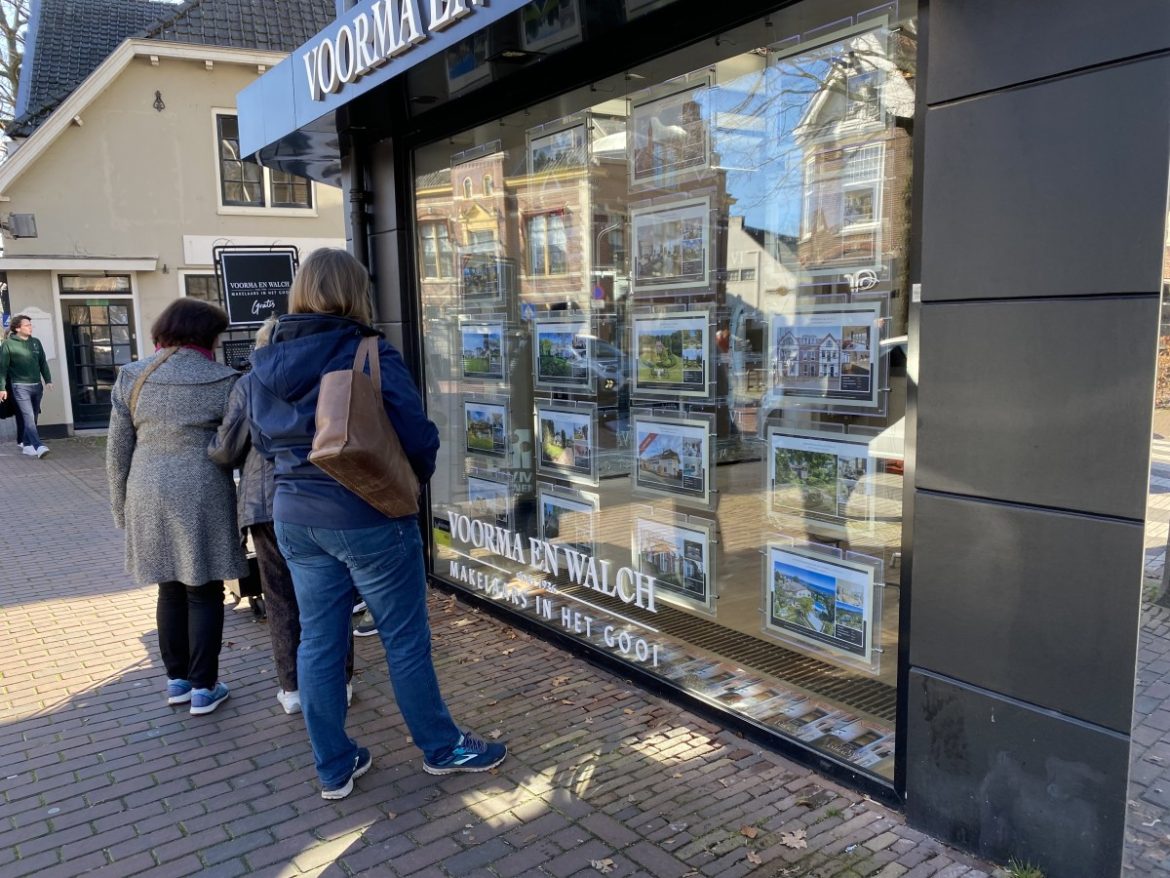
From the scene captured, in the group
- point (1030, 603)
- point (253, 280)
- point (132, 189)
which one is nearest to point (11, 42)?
point (132, 189)

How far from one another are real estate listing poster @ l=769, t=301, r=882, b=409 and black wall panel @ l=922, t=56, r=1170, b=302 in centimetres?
61

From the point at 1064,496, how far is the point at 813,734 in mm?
1570

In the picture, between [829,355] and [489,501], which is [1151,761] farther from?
[489,501]

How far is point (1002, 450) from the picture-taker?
2537mm

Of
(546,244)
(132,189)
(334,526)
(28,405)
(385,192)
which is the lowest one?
(28,405)

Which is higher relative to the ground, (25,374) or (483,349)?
(483,349)

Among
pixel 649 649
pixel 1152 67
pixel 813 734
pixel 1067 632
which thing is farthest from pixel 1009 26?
pixel 649 649

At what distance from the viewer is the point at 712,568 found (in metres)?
4.14

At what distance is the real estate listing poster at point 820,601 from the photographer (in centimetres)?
342

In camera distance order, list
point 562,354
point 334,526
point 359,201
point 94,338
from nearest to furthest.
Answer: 1. point 334,526
2. point 562,354
3. point 359,201
4. point 94,338

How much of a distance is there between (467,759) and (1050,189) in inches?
113

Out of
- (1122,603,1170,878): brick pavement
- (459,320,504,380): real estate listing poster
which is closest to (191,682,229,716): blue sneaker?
(459,320,504,380): real estate listing poster

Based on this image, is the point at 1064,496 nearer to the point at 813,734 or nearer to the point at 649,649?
the point at 813,734

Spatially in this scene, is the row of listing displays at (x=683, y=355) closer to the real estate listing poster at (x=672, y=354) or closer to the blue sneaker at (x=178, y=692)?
the real estate listing poster at (x=672, y=354)
